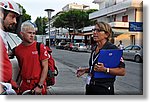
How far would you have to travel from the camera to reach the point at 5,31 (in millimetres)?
1880

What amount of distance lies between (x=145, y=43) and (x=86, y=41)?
53cm

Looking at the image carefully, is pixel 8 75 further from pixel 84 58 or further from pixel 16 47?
pixel 84 58

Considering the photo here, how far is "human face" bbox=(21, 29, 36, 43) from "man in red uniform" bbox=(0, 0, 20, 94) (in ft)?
0.37

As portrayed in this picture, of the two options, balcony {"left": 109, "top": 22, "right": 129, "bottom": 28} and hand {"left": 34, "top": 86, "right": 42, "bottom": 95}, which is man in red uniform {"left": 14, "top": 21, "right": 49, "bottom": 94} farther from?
balcony {"left": 109, "top": 22, "right": 129, "bottom": 28}

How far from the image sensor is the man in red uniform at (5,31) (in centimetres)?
168

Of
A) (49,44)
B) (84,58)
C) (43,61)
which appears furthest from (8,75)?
(84,58)

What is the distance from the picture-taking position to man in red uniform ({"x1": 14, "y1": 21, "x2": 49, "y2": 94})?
1.86m

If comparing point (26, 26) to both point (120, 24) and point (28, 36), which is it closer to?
point (28, 36)

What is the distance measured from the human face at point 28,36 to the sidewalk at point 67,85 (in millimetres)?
496

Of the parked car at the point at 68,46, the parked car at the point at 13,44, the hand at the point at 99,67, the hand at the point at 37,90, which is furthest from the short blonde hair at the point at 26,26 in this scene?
the parked car at the point at 68,46

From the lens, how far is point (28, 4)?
235 cm

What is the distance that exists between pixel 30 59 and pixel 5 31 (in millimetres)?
278

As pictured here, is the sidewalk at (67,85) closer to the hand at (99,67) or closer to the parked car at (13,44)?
the parked car at (13,44)

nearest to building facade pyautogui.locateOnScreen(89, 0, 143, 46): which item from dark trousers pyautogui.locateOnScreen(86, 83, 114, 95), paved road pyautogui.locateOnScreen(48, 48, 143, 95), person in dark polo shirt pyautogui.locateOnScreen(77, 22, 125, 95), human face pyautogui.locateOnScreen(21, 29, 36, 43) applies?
paved road pyautogui.locateOnScreen(48, 48, 143, 95)
